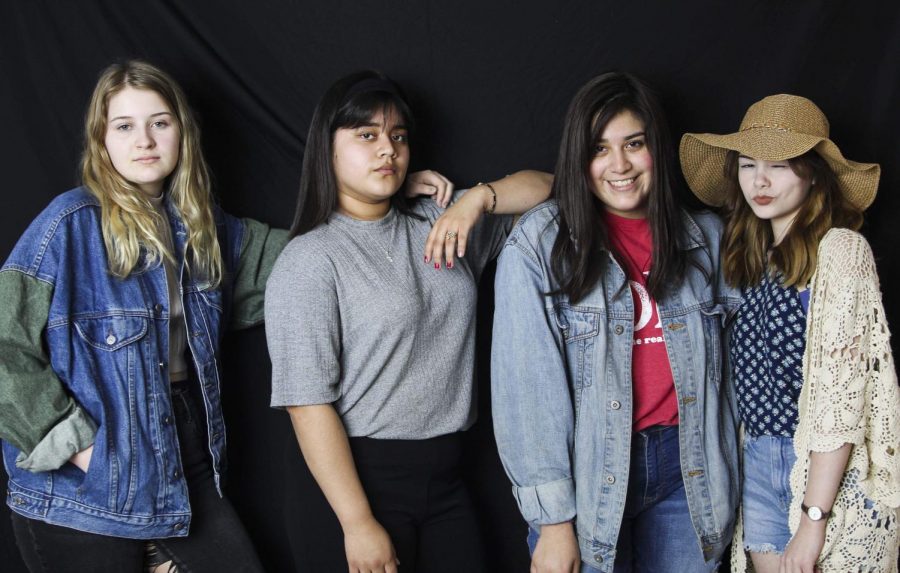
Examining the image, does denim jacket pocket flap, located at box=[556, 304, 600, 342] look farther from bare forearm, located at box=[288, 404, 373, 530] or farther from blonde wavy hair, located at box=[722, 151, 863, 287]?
bare forearm, located at box=[288, 404, 373, 530]

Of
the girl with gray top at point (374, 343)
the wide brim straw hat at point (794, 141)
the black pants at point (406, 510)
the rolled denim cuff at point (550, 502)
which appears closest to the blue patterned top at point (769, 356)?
the wide brim straw hat at point (794, 141)

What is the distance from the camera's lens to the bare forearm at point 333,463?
75.8 inches

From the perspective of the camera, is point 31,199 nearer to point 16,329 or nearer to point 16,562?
point 16,329

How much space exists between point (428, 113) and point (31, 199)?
3.76 ft

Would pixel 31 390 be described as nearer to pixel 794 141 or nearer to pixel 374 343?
pixel 374 343

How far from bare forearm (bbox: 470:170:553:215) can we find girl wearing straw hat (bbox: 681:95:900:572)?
1.37 feet

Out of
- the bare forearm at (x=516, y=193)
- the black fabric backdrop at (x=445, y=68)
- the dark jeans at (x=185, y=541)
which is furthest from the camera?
the black fabric backdrop at (x=445, y=68)

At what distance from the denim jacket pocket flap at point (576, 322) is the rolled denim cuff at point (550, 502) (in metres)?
0.33

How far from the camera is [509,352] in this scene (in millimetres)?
1899

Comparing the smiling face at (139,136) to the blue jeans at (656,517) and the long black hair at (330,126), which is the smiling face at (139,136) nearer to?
the long black hair at (330,126)

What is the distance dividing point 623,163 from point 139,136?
117 cm

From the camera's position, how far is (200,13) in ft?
7.62

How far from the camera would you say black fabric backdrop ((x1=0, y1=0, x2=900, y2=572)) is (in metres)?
2.28

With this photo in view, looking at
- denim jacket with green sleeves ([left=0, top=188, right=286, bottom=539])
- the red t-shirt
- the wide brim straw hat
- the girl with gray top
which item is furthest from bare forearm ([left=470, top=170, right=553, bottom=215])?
denim jacket with green sleeves ([left=0, top=188, right=286, bottom=539])
